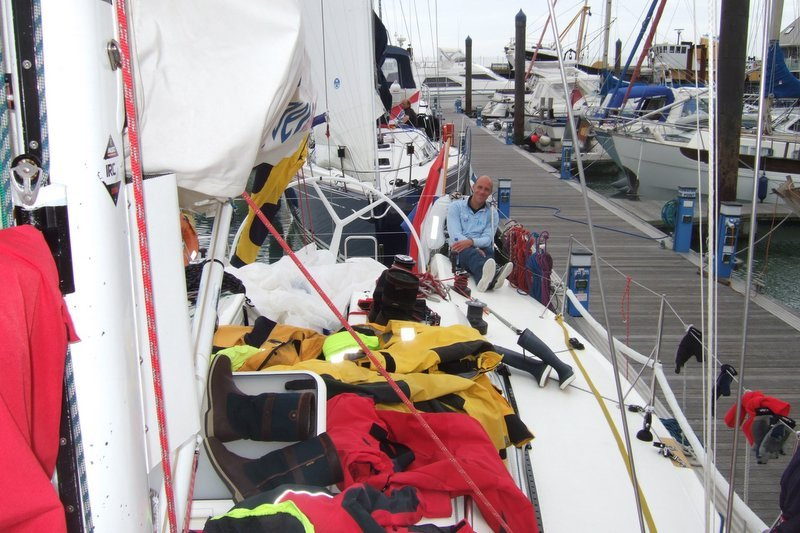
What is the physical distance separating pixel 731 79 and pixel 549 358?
7336mm

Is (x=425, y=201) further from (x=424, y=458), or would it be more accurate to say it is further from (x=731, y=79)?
(x=731, y=79)

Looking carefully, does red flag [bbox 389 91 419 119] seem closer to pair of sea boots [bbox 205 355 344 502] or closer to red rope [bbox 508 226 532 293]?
red rope [bbox 508 226 532 293]

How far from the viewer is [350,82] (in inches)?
322

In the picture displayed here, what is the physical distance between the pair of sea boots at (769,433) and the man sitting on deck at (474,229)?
2.37m

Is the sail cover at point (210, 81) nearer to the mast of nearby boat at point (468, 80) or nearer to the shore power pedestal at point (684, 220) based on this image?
the shore power pedestal at point (684, 220)

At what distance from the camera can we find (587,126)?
2027cm

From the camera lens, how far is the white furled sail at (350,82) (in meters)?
7.92

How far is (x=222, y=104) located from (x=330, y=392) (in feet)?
4.47

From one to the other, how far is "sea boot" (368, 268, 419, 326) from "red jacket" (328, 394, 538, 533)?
1315mm

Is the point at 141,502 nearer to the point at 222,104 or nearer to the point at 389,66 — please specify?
the point at 222,104

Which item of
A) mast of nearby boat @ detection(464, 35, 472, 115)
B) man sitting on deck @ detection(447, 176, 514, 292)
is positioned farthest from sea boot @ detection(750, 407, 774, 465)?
mast of nearby boat @ detection(464, 35, 472, 115)

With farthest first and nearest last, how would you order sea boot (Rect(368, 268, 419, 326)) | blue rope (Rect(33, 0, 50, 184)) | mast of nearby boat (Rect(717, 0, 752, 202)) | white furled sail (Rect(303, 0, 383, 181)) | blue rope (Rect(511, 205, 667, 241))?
blue rope (Rect(511, 205, 667, 241)), mast of nearby boat (Rect(717, 0, 752, 202)), white furled sail (Rect(303, 0, 383, 181)), sea boot (Rect(368, 268, 419, 326)), blue rope (Rect(33, 0, 50, 184))

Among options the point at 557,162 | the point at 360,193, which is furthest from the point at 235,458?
the point at 557,162

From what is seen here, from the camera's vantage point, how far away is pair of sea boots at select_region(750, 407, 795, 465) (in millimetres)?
2785
